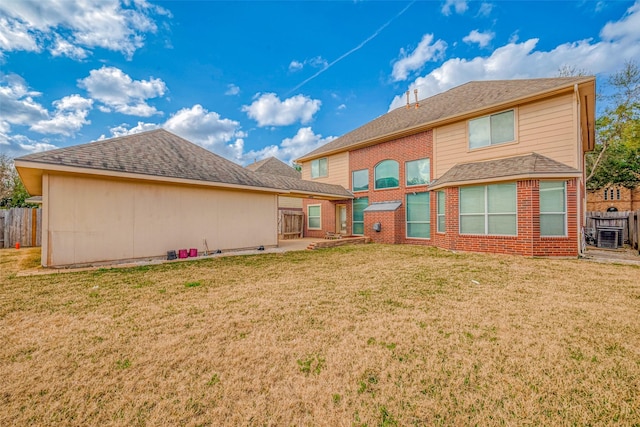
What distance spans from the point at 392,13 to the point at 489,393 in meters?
15.9

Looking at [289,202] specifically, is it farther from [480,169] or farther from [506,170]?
[506,170]

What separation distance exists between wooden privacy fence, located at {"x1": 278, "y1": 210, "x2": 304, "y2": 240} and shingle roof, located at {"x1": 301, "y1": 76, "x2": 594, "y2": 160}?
4.00 m

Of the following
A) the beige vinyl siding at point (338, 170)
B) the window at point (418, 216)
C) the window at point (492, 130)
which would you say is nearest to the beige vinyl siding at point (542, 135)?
the window at point (492, 130)

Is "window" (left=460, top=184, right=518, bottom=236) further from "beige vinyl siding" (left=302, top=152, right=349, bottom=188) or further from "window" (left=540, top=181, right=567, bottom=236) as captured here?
"beige vinyl siding" (left=302, top=152, right=349, bottom=188)

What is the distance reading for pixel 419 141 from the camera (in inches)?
486

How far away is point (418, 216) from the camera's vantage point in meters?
12.3

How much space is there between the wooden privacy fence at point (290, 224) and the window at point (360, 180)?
15.2 feet

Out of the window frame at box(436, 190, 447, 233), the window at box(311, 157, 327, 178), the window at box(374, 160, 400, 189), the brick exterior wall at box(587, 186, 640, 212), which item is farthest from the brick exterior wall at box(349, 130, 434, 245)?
the brick exterior wall at box(587, 186, 640, 212)

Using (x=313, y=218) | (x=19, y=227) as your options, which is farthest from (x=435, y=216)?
(x=19, y=227)

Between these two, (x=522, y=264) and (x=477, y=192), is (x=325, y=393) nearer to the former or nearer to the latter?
(x=522, y=264)

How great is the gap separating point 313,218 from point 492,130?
1096 cm

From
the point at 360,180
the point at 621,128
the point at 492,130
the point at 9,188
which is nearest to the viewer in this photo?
the point at 492,130

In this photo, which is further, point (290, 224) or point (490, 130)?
point (290, 224)

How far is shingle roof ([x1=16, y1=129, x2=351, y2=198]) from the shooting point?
6.87 metres
